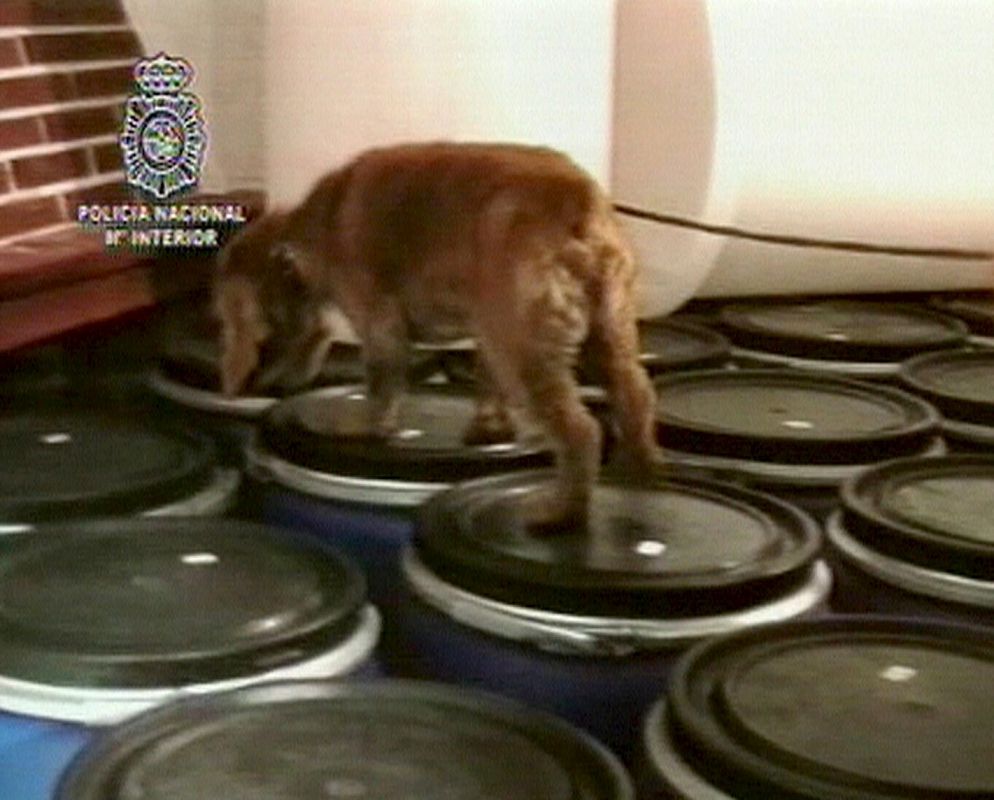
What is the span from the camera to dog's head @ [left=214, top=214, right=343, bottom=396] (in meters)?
1.39

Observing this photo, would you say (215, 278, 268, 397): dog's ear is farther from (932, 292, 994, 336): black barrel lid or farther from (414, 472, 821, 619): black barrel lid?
(932, 292, 994, 336): black barrel lid

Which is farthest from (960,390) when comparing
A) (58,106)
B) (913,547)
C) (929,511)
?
(58,106)

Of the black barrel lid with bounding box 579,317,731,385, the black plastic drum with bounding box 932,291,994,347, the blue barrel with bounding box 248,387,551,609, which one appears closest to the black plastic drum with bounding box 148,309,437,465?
the blue barrel with bounding box 248,387,551,609

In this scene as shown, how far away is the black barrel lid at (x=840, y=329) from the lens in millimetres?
1812

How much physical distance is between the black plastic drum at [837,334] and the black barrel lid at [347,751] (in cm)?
92

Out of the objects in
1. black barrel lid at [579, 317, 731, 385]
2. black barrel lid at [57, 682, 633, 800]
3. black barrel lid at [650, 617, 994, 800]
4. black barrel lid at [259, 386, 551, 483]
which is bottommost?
black barrel lid at [57, 682, 633, 800]

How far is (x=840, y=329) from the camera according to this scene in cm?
190

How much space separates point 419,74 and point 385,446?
433 millimetres

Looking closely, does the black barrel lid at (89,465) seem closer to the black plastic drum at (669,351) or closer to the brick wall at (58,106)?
the brick wall at (58,106)

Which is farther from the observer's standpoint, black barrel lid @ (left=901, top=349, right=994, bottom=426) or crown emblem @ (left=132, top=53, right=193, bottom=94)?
crown emblem @ (left=132, top=53, right=193, bottom=94)

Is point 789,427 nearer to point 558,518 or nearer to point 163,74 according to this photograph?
point 558,518

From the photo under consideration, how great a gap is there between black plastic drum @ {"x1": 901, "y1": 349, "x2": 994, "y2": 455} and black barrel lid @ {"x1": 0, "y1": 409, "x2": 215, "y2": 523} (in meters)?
0.68

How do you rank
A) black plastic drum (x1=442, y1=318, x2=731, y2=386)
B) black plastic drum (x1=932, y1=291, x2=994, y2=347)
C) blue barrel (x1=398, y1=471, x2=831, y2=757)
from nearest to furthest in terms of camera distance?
blue barrel (x1=398, y1=471, x2=831, y2=757) < black plastic drum (x1=442, y1=318, x2=731, y2=386) < black plastic drum (x1=932, y1=291, x2=994, y2=347)

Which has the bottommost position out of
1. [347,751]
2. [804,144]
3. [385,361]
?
[347,751]
